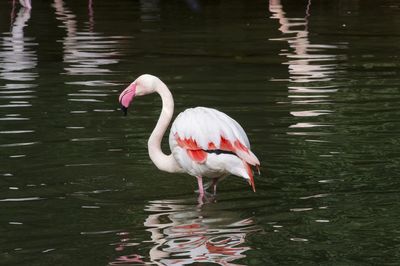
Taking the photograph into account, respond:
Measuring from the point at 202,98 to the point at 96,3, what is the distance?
32.6 feet

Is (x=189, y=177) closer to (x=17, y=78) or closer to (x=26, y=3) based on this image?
(x=17, y=78)

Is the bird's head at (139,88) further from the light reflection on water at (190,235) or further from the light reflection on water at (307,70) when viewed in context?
the light reflection on water at (307,70)

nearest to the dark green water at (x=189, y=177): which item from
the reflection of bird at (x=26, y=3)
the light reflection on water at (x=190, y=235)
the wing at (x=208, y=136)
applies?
the light reflection on water at (x=190, y=235)

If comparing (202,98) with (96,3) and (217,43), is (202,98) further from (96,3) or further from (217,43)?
(96,3)

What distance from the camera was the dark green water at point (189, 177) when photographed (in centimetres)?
561

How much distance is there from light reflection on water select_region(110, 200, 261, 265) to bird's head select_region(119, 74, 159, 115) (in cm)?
80

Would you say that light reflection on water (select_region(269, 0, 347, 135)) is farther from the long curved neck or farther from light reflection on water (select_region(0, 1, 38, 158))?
light reflection on water (select_region(0, 1, 38, 158))

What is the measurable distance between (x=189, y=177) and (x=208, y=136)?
979 millimetres

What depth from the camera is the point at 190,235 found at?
18.9 feet

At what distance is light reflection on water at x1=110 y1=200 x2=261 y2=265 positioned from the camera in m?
Result: 5.34

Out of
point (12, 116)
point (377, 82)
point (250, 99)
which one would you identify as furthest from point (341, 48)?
point (12, 116)

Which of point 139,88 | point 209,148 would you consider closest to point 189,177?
point 139,88

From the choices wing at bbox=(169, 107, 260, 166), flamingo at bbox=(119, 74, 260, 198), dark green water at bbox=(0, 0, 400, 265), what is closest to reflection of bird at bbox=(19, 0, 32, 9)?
dark green water at bbox=(0, 0, 400, 265)

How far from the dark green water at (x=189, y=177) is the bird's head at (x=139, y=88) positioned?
1.49 ft
